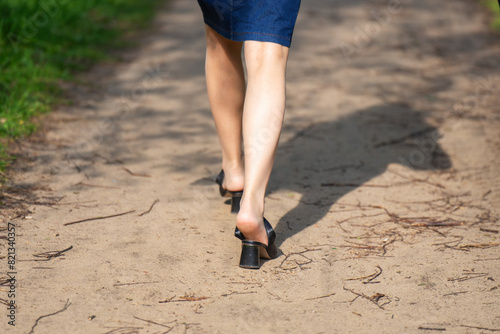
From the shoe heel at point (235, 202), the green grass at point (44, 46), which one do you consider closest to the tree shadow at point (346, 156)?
the shoe heel at point (235, 202)

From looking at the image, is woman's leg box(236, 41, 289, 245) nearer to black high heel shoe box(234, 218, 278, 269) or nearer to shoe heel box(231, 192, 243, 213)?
black high heel shoe box(234, 218, 278, 269)

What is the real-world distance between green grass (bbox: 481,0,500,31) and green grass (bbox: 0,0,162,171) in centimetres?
392

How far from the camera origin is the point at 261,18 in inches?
76.0

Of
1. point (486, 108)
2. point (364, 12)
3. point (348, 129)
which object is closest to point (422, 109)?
point (486, 108)

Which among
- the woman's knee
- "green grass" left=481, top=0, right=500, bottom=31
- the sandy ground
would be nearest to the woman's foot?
the sandy ground

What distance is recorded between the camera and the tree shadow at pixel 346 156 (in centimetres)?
268

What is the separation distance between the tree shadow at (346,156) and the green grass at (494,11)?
307 cm

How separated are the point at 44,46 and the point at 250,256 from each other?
3.29m

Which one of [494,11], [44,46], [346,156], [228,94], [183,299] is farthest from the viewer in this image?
[494,11]

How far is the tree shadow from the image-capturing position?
8.80ft

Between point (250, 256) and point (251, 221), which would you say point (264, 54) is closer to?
point (251, 221)

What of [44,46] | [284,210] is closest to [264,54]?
[284,210]

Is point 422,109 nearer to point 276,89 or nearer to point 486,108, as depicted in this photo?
point 486,108

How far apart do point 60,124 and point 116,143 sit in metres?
0.45
